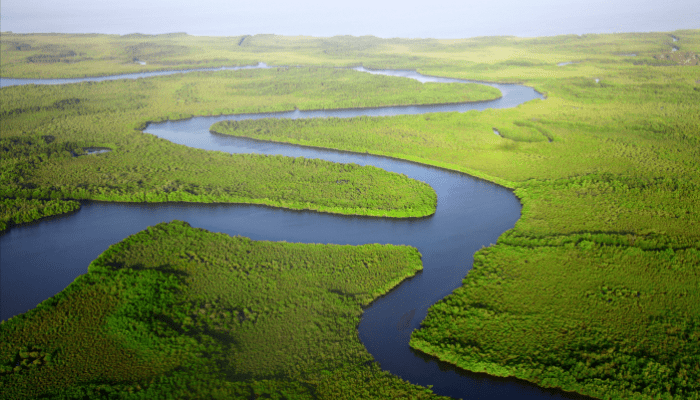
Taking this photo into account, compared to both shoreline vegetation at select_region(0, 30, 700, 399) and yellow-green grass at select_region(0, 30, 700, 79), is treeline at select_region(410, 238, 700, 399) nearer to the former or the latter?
shoreline vegetation at select_region(0, 30, 700, 399)

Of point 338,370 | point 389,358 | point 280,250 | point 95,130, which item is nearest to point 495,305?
point 389,358

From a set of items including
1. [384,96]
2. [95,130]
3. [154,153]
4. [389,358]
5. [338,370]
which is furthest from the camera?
[384,96]

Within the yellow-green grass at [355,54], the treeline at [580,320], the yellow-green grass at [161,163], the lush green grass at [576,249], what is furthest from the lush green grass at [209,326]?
the yellow-green grass at [355,54]

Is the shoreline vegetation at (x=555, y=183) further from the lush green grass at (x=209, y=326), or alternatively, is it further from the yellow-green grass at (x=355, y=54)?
the yellow-green grass at (x=355, y=54)

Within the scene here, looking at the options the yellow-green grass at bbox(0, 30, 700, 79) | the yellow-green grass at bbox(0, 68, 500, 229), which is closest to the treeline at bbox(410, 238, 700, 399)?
the yellow-green grass at bbox(0, 68, 500, 229)

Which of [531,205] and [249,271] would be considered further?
[531,205]

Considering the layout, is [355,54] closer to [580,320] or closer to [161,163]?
[161,163]

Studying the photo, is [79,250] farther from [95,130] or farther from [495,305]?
[95,130]
